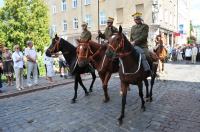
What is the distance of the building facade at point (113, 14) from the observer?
3858 cm

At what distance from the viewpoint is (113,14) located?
4181 cm

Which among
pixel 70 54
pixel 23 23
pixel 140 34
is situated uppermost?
pixel 23 23

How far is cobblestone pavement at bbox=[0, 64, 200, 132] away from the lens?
6996 millimetres

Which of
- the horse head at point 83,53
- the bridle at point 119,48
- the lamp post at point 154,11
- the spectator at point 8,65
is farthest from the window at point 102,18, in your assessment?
the bridle at point 119,48

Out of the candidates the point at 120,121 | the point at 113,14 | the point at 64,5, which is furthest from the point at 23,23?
the point at 120,121

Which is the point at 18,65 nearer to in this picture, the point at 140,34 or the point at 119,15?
the point at 140,34

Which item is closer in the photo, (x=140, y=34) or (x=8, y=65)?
A: (x=140, y=34)

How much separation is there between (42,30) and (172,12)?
23499 millimetres

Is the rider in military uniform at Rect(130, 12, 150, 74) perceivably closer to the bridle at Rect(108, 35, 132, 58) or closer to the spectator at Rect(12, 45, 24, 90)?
the bridle at Rect(108, 35, 132, 58)

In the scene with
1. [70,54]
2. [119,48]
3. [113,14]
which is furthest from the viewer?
[113,14]

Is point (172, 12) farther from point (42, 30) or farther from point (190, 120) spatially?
point (190, 120)

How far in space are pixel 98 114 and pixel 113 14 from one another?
34.7 metres

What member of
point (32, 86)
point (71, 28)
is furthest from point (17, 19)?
point (32, 86)

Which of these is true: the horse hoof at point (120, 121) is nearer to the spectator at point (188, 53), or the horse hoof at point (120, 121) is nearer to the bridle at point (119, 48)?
the bridle at point (119, 48)
